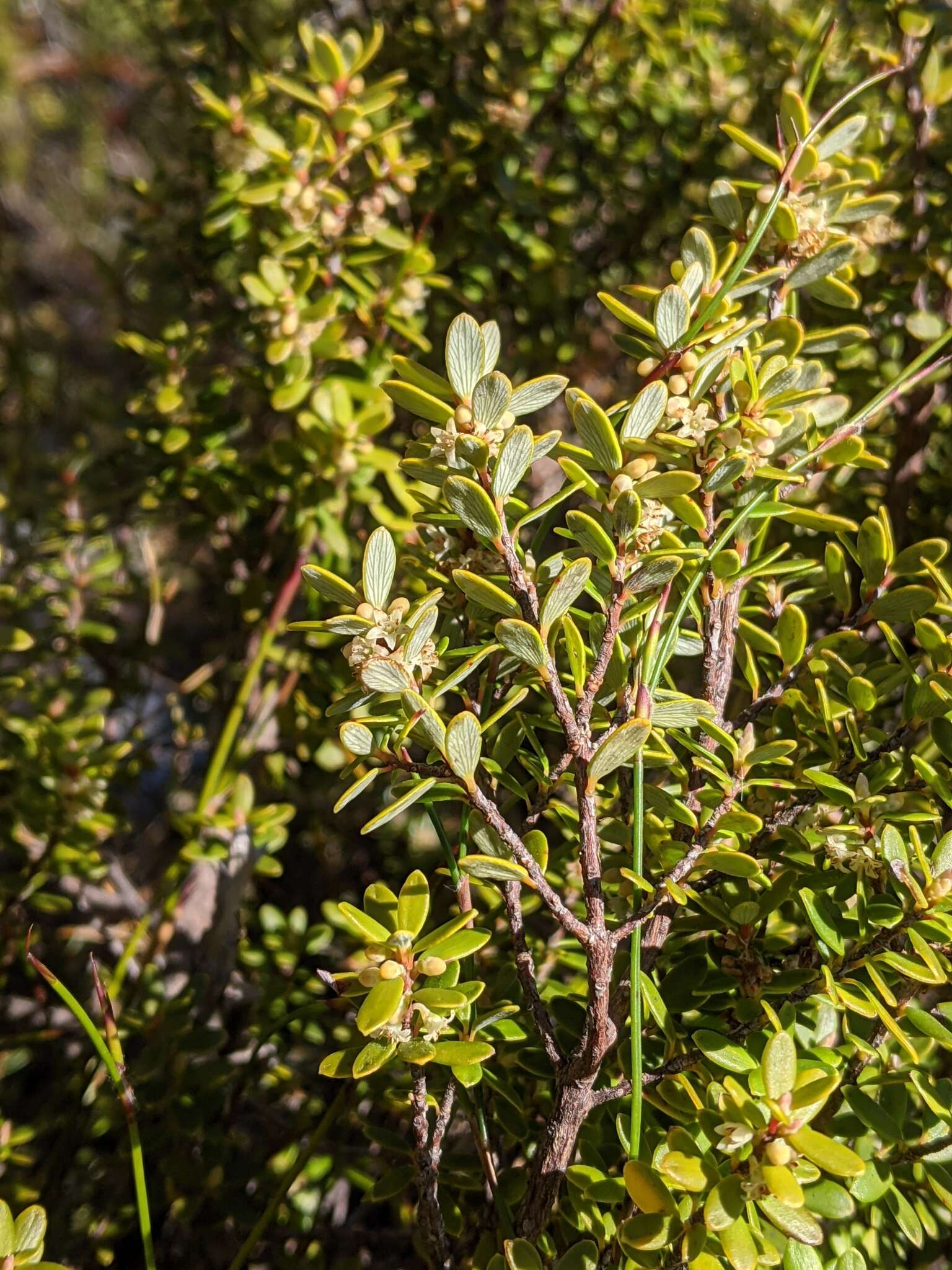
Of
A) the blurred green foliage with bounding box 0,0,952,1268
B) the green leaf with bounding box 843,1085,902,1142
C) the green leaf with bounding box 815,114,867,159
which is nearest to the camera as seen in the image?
the green leaf with bounding box 843,1085,902,1142

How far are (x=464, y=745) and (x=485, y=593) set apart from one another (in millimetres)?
76

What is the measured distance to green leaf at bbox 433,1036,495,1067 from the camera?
1.58ft

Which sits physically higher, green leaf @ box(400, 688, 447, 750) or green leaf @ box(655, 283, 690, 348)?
green leaf @ box(655, 283, 690, 348)

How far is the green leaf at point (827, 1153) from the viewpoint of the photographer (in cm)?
42

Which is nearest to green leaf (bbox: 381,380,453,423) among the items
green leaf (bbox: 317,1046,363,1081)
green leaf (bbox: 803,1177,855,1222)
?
green leaf (bbox: 317,1046,363,1081)

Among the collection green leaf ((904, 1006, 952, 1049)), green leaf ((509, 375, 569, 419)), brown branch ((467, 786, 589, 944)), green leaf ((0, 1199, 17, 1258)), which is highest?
green leaf ((509, 375, 569, 419))

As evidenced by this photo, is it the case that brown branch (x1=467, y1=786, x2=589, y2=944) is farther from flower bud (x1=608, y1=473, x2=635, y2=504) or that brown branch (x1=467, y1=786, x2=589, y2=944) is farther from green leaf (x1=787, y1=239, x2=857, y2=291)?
green leaf (x1=787, y1=239, x2=857, y2=291)

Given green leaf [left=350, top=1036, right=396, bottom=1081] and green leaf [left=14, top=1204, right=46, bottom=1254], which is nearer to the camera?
green leaf [left=350, top=1036, right=396, bottom=1081]

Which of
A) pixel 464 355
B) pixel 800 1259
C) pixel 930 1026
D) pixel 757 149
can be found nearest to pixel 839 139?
pixel 757 149

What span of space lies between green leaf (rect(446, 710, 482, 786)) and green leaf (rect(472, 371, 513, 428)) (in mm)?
148

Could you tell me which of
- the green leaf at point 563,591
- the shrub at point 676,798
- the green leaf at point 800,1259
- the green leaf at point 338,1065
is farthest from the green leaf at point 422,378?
the green leaf at point 800,1259

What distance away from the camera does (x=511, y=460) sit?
481 mm

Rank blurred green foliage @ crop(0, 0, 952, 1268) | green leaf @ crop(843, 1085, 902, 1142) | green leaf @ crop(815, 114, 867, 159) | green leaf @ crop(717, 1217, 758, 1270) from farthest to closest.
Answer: blurred green foliage @ crop(0, 0, 952, 1268) < green leaf @ crop(815, 114, 867, 159) < green leaf @ crop(843, 1085, 902, 1142) < green leaf @ crop(717, 1217, 758, 1270)

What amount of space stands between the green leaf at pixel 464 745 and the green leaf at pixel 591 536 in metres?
0.10
